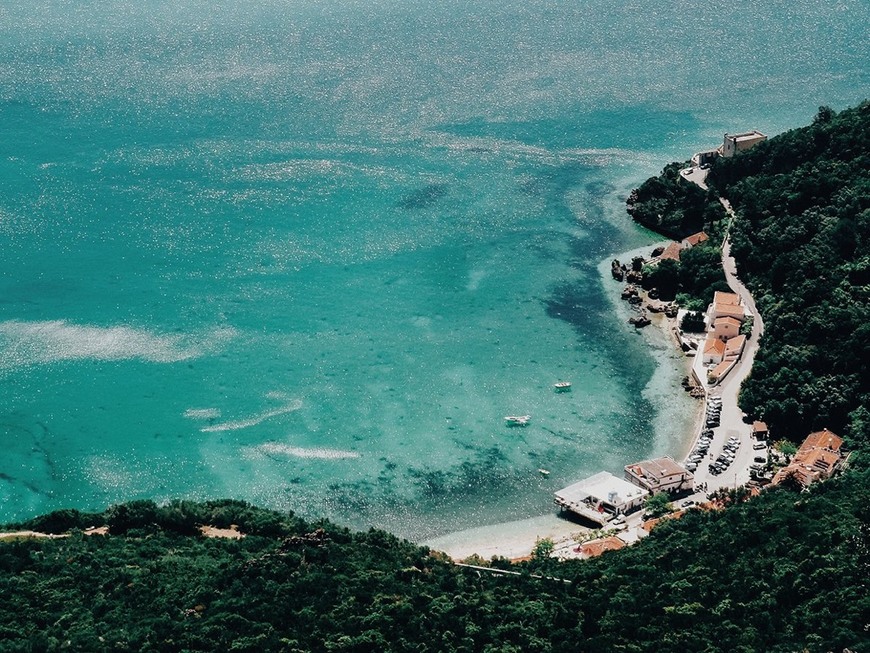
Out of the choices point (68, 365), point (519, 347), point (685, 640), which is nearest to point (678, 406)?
point (519, 347)

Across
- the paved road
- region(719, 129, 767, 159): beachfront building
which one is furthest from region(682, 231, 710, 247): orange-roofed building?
region(719, 129, 767, 159): beachfront building

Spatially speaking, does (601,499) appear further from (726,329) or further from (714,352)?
(726,329)

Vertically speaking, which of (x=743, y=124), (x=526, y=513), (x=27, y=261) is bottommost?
(x=526, y=513)

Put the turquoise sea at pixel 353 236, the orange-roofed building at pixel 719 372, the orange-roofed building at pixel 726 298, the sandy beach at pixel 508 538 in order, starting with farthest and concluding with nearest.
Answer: the orange-roofed building at pixel 726 298 → the orange-roofed building at pixel 719 372 → the turquoise sea at pixel 353 236 → the sandy beach at pixel 508 538

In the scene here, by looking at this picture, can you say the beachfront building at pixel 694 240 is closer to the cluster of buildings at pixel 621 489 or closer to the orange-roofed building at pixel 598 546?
the cluster of buildings at pixel 621 489

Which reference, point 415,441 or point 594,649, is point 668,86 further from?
point 594,649

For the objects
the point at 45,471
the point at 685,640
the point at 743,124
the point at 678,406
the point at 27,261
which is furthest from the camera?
the point at 743,124

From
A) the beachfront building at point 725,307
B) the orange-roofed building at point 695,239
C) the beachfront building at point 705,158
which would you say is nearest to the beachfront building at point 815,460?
the beachfront building at point 725,307

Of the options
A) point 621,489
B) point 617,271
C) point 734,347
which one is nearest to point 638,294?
point 617,271
